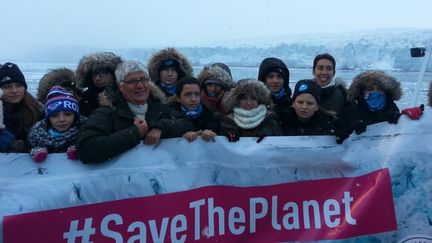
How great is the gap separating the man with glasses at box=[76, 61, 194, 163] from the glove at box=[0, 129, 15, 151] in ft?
1.81

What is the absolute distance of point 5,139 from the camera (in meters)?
3.15

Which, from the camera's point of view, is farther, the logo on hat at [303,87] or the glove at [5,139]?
the logo on hat at [303,87]

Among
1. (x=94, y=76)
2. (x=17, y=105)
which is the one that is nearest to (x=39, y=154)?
(x=17, y=105)

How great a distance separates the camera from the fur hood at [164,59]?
4566 millimetres

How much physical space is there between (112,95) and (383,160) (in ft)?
6.06

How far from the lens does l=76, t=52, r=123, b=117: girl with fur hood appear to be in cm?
399

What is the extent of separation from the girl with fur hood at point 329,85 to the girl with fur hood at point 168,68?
121 centimetres

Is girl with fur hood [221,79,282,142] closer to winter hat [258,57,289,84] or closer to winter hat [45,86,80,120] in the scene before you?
winter hat [258,57,289,84]

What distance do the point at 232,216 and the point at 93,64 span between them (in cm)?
180

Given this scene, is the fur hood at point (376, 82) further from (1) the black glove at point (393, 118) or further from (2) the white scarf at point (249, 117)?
(2) the white scarf at point (249, 117)

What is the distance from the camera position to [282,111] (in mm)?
3885

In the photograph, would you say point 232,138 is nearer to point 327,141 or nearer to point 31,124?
point 327,141

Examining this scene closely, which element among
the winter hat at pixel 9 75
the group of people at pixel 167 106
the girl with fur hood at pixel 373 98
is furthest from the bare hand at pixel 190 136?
the winter hat at pixel 9 75

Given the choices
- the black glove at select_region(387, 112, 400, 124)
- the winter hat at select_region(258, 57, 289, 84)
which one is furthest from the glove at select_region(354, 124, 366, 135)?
the winter hat at select_region(258, 57, 289, 84)
